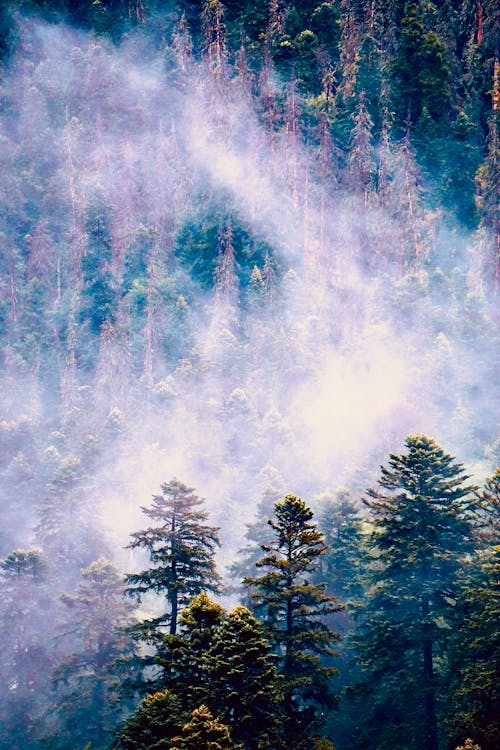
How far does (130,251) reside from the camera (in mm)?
110000

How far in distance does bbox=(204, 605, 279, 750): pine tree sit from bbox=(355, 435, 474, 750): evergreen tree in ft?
26.7

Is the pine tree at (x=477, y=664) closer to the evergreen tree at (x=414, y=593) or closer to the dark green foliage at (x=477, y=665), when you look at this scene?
the dark green foliage at (x=477, y=665)

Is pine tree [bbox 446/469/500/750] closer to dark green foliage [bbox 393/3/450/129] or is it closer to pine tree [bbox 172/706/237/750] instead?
pine tree [bbox 172/706/237/750]

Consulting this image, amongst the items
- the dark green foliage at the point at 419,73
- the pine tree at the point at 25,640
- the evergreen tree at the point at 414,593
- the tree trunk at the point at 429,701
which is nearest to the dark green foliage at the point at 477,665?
the tree trunk at the point at 429,701

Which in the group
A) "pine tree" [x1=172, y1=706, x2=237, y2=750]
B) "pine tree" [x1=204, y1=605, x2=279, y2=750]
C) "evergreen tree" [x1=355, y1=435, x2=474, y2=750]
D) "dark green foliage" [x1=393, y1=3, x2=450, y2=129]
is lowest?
"pine tree" [x1=172, y1=706, x2=237, y2=750]

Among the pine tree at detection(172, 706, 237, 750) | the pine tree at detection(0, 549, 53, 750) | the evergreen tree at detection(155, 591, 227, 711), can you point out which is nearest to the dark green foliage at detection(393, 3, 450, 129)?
the pine tree at detection(0, 549, 53, 750)

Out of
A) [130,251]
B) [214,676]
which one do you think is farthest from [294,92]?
[214,676]

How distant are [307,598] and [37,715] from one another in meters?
28.5

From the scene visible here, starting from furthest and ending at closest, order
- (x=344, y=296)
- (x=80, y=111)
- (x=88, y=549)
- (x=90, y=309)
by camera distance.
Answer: (x=80, y=111)
(x=90, y=309)
(x=344, y=296)
(x=88, y=549)

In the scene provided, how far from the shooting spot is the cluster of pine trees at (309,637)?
16797 millimetres

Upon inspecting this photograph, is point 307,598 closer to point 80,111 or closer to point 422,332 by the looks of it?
point 422,332

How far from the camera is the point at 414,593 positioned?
2577cm

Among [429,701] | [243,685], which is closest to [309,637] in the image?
[243,685]

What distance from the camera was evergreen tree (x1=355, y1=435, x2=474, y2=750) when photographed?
23688 millimetres
